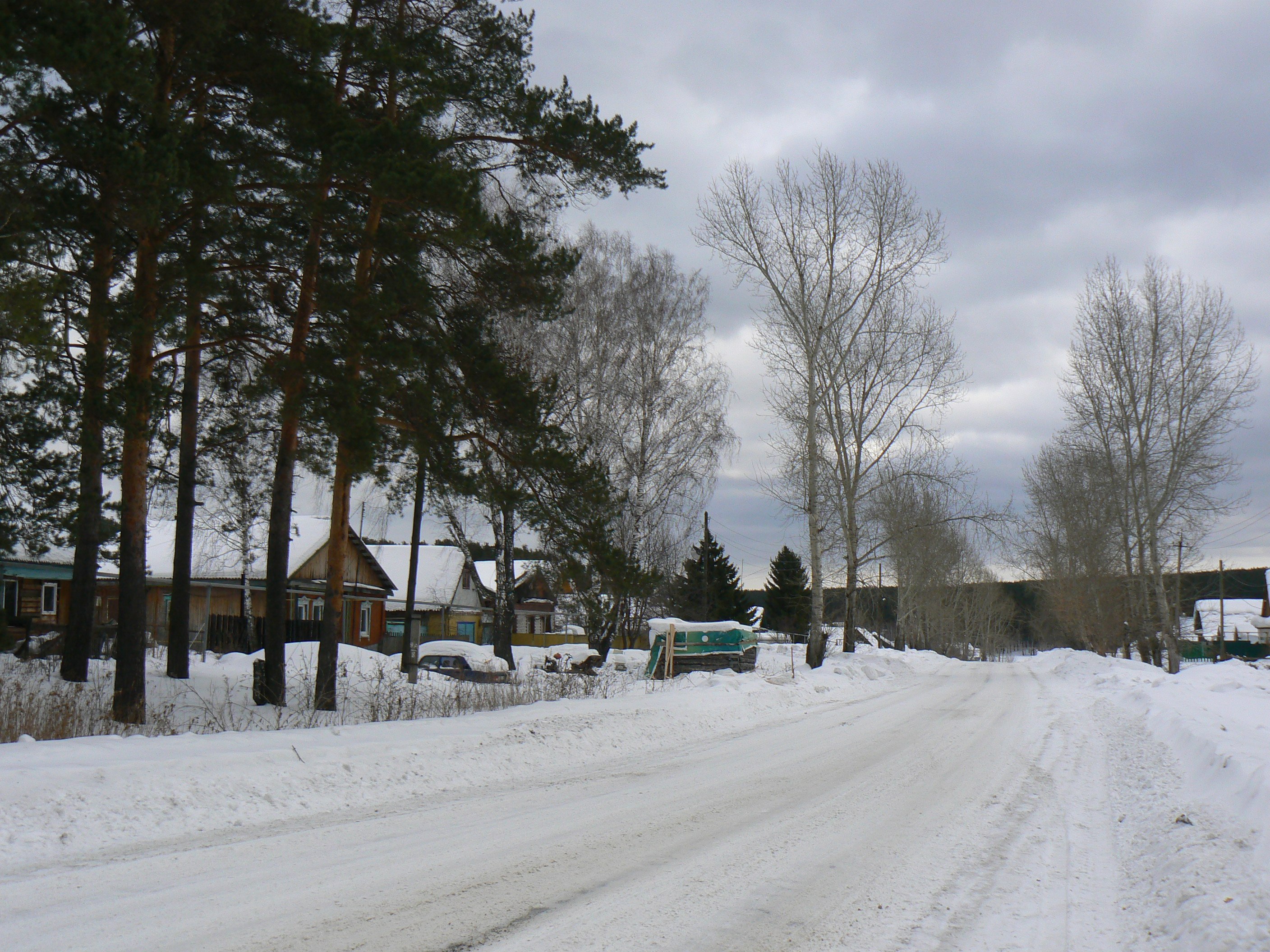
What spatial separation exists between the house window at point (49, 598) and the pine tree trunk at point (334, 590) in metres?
27.2

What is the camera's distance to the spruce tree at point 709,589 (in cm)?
4772

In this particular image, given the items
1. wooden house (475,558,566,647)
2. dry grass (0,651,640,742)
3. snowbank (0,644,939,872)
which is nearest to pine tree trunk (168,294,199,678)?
dry grass (0,651,640,742)

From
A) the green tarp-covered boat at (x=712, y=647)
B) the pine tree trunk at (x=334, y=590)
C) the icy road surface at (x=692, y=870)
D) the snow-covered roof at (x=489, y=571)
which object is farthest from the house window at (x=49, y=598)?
the icy road surface at (x=692, y=870)

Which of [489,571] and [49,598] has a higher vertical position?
[489,571]

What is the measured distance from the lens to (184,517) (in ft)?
57.5

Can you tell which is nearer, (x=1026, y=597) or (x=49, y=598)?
(x=49, y=598)

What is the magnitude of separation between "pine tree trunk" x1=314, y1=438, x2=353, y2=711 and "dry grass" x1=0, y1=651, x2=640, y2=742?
1.80 feet

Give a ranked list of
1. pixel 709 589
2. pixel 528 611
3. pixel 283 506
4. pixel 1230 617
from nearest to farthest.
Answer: pixel 283 506, pixel 709 589, pixel 528 611, pixel 1230 617

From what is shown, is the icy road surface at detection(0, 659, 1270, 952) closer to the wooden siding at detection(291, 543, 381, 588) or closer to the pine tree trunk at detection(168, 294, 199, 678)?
the pine tree trunk at detection(168, 294, 199, 678)

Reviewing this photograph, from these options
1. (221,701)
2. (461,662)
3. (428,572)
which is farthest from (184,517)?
(428,572)

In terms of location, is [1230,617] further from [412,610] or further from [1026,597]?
[412,610]

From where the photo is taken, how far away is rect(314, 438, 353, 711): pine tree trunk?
1345 cm

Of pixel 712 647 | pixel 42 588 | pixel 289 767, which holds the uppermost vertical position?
pixel 42 588

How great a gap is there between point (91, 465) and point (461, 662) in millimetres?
12921
